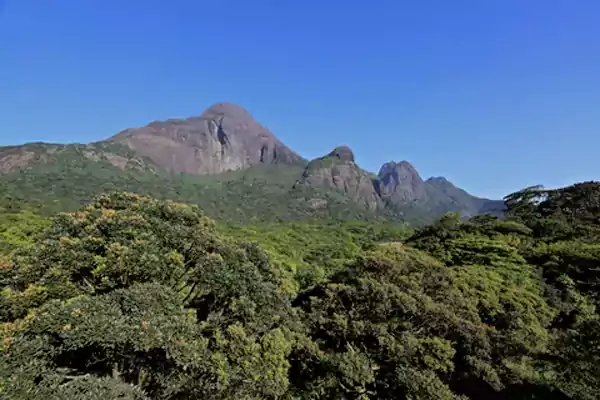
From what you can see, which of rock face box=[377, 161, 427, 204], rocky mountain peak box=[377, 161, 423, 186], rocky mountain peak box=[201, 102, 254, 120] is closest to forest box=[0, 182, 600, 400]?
rock face box=[377, 161, 427, 204]

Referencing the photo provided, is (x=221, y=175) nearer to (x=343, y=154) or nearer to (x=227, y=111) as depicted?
(x=227, y=111)

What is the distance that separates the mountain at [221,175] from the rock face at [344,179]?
1.22 feet

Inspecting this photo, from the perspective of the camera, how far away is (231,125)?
154 m

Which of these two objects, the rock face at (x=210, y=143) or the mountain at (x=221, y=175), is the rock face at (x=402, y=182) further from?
the rock face at (x=210, y=143)

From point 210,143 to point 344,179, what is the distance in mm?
47244

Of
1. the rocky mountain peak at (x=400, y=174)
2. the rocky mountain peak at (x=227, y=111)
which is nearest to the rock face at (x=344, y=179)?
the rocky mountain peak at (x=400, y=174)

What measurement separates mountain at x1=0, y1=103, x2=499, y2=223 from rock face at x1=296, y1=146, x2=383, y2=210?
371 mm

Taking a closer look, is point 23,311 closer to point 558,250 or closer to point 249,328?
point 249,328

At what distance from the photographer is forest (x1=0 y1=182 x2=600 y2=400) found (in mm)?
7749

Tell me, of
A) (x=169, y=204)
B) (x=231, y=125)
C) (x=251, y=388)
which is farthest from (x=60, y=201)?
(x=231, y=125)

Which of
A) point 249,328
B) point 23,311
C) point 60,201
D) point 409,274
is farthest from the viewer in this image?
point 60,201

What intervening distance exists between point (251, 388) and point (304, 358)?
320 cm

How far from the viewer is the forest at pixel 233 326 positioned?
25.4 ft

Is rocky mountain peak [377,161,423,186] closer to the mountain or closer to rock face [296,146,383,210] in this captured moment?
the mountain
